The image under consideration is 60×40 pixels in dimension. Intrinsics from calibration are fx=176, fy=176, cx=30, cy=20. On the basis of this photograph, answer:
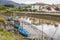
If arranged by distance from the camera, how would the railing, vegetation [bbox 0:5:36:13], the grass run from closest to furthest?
1. the grass
2. the railing
3. vegetation [bbox 0:5:36:13]

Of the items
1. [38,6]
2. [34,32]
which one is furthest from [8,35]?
[38,6]

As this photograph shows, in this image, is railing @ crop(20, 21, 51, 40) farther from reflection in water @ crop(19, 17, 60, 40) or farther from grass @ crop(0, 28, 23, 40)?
grass @ crop(0, 28, 23, 40)

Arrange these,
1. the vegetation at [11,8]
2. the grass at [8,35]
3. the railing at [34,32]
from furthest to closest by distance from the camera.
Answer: the vegetation at [11,8]
the railing at [34,32]
the grass at [8,35]

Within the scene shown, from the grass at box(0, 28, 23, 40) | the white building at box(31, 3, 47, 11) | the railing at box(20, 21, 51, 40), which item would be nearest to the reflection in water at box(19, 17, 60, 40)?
the railing at box(20, 21, 51, 40)

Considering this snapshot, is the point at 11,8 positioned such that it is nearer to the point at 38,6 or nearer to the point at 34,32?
the point at 38,6

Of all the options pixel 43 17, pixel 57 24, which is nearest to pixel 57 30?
pixel 57 24

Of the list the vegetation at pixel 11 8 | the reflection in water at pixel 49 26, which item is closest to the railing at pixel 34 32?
the reflection in water at pixel 49 26

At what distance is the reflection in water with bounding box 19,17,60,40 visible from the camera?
4.52 metres

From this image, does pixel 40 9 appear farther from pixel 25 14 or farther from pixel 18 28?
pixel 18 28

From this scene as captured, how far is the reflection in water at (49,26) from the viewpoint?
452cm

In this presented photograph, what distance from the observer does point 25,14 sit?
460cm

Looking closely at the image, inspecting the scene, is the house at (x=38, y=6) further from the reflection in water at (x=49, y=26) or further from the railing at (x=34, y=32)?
the railing at (x=34, y=32)

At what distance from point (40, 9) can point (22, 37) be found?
0.90 metres

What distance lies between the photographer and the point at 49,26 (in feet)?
15.2
